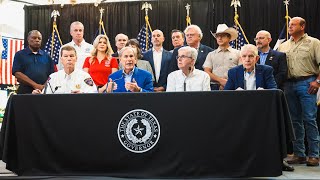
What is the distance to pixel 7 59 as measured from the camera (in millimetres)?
10953

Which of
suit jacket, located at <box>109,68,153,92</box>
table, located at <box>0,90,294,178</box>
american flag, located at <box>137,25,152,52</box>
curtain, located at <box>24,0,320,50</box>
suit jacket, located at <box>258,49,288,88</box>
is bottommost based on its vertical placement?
table, located at <box>0,90,294,178</box>

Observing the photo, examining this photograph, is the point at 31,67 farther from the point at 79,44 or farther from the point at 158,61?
the point at 158,61

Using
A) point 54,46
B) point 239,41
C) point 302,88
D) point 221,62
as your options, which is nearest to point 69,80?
point 221,62

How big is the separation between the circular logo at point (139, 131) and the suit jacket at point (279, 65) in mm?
1858

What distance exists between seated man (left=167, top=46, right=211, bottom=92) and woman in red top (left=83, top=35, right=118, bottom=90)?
970 millimetres

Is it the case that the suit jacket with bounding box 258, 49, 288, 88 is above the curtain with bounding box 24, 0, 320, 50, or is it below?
below

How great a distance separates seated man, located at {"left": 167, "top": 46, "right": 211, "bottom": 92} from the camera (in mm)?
4080

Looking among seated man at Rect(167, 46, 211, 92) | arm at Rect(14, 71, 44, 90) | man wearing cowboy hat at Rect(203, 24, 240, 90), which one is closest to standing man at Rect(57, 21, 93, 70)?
arm at Rect(14, 71, 44, 90)

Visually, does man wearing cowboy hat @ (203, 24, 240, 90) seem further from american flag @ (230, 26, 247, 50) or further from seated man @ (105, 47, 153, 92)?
american flag @ (230, 26, 247, 50)

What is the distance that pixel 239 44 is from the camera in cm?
691

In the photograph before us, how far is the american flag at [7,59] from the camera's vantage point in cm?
1084

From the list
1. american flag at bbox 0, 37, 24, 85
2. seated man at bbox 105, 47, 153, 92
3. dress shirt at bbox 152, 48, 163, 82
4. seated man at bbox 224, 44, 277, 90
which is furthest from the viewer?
american flag at bbox 0, 37, 24, 85

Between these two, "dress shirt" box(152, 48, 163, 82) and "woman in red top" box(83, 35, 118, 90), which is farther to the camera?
"dress shirt" box(152, 48, 163, 82)

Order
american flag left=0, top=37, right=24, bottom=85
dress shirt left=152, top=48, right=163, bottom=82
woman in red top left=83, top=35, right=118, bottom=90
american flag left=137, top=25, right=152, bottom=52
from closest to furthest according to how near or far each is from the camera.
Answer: woman in red top left=83, top=35, right=118, bottom=90 < dress shirt left=152, top=48, right=163, bottom=82 < american flag left=137, top=25, right=152, bottom=52 < american flag left=0, top=37, right=24, bottom=85
